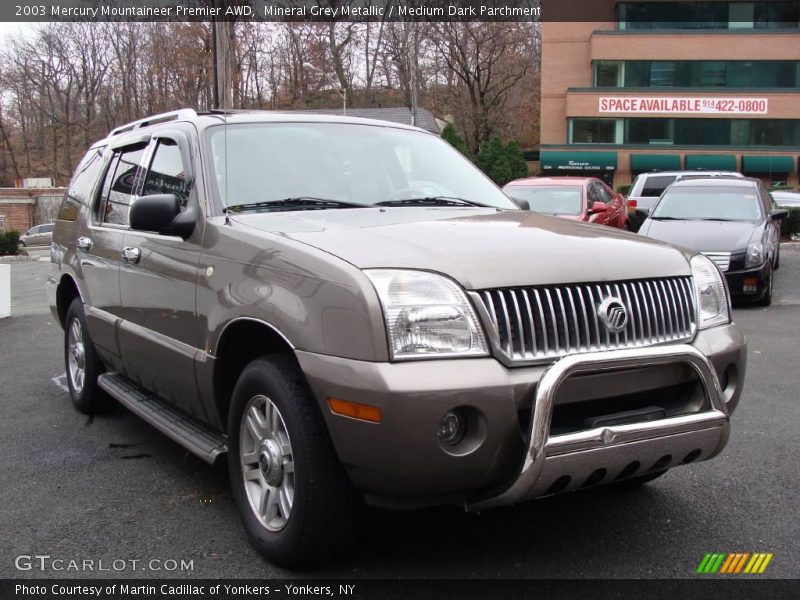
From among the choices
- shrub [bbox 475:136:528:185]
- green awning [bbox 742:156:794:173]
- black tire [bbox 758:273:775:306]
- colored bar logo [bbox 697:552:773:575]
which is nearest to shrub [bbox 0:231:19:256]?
black tire [bbox 758:273:775:306]

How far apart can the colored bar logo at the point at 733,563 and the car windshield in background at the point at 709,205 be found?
890 cm

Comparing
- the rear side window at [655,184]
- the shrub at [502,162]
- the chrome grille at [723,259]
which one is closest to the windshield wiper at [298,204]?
the chrome grille at [723,259]

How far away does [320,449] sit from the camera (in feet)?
9.43

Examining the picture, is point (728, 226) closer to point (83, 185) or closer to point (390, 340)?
point (83, 185)

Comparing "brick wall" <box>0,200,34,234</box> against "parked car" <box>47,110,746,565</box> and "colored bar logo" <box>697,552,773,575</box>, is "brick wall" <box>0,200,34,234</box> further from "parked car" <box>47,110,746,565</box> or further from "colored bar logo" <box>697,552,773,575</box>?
"colored bar logo" <box>697,552,773,575</box>

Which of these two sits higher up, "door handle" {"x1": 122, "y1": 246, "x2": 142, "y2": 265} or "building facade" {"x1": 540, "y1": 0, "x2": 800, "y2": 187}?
"building facade" {"x1": 540, "y1": 0, "x2": 800, "y2": 187}

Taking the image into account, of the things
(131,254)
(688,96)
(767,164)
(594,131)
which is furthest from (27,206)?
(131,254)

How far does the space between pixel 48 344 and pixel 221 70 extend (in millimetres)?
8780

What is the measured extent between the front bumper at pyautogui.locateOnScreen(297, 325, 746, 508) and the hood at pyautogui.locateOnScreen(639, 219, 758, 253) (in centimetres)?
795

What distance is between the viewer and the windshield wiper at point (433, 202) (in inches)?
159

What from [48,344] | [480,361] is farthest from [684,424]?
[48,344]

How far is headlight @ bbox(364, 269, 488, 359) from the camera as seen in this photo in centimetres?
269

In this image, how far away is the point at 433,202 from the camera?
13.6ft

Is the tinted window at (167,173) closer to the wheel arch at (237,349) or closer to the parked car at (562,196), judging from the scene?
the wheel arch at (237,349)
